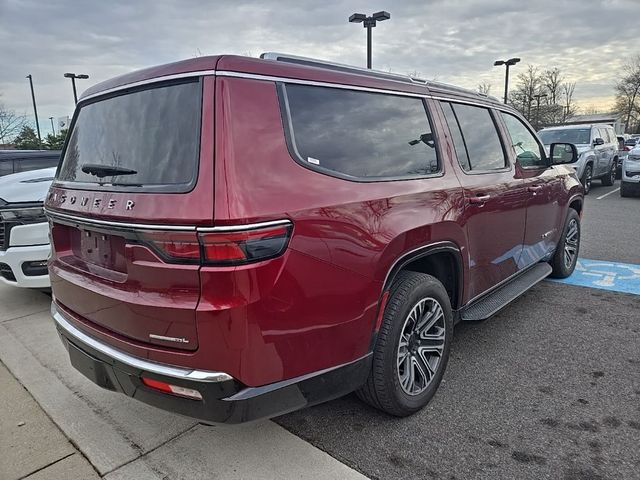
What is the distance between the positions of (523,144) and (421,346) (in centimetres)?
240

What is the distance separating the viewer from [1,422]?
9.54 feet

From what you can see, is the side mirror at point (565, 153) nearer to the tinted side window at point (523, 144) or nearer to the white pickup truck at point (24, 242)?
the tinted side window at point (523, 144)

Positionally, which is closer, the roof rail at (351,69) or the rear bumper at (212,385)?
the rear bumper at (212,385)

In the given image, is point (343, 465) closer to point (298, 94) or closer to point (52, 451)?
point (52, 451)

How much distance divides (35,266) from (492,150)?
4.25 metres

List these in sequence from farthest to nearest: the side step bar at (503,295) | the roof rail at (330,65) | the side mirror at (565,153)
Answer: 1. the side mirror at (565,153)
2. the side step bar at (503,295)
3. the roof rail at (330,65)

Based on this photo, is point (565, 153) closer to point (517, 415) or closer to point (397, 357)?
point (517, 415)

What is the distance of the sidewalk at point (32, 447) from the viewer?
7.96 ft

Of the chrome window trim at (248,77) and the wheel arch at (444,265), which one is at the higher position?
the chrome window trim at (248,77)

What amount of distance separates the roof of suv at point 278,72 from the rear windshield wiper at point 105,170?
0.42 meters

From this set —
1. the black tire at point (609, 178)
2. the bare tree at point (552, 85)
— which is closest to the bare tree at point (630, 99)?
the bare tree at point (552, 85)

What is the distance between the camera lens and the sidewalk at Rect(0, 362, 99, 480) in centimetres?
243

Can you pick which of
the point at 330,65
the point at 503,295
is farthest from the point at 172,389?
the point at 503,295

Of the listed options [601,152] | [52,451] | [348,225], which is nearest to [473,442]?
[348,225]
